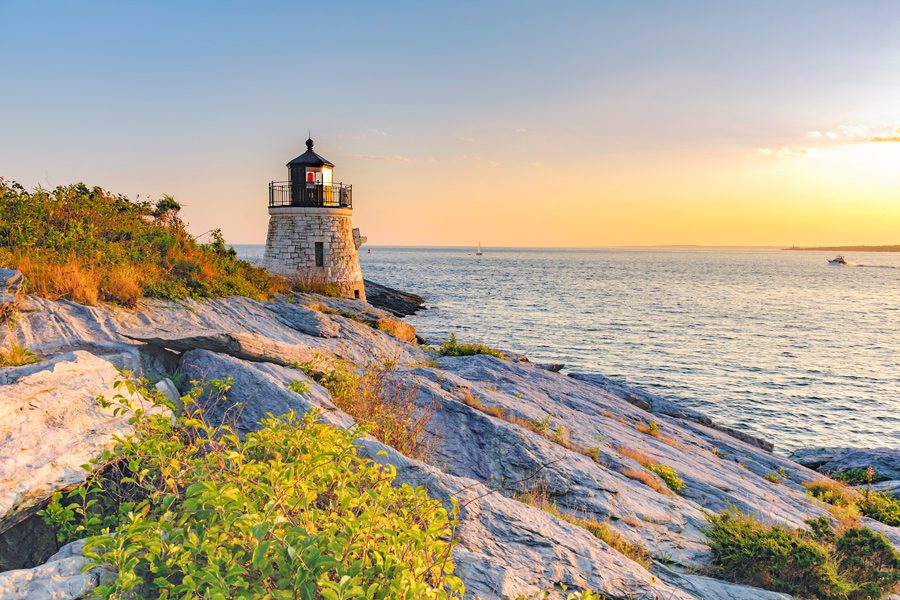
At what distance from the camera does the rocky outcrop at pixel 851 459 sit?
17375 mm

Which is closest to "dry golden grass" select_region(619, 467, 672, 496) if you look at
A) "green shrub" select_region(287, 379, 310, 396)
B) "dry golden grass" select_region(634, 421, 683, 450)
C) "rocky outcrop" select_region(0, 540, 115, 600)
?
"dry golden grass" select_region(634, 421, 683, 450)

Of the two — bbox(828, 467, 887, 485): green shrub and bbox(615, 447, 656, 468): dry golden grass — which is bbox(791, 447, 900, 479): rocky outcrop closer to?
bbox(828, 467, 887, 485): green shrub

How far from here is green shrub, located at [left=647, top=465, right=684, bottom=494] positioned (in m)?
10.9

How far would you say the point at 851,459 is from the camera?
1842 centimetres

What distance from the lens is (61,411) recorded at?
17.6 ft

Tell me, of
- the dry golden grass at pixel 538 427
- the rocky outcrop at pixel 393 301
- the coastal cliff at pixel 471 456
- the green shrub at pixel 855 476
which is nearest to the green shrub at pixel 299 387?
the coastal cliff at pixel 471 456

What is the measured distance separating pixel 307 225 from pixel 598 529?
28.4 m

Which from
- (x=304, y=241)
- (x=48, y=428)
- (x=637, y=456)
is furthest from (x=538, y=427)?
(x=304, y=241)

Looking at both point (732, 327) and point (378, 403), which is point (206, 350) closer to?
point (378, 403)

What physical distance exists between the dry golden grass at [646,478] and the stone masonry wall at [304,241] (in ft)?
79.1

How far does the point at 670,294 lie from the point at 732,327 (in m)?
33.4

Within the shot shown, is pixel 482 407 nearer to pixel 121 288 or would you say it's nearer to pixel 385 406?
pixel 385 406

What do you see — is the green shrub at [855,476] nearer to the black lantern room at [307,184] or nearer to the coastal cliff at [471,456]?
the coastal cliff at [471,456]

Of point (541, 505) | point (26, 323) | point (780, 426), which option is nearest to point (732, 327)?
point (780, 426)
